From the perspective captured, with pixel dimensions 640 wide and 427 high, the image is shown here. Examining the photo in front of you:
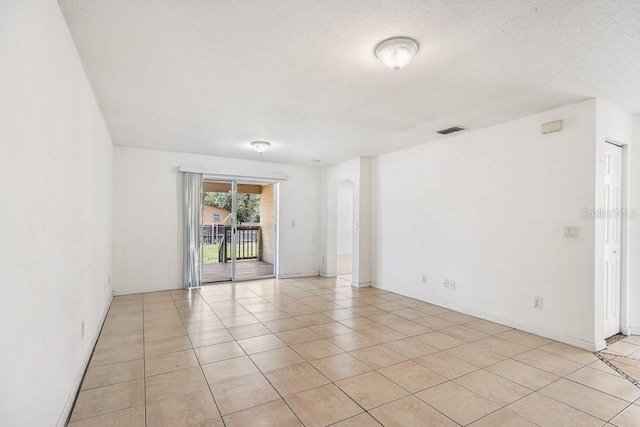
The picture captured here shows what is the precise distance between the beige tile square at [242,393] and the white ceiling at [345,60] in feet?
8.49

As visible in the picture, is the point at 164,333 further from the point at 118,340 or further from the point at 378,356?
the point at 378,356

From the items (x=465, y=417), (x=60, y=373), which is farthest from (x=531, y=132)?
(x=60, y=373)

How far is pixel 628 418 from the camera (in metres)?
2.14

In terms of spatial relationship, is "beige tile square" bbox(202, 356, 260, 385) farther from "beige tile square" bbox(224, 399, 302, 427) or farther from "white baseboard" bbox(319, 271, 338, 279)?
"white baseboard" bbox(319, 271, 338, 279)

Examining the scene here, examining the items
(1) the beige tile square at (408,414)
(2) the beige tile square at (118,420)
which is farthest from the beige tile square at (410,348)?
(2) the beige tile square at (118,420)

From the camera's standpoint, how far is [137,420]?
6.75 ft

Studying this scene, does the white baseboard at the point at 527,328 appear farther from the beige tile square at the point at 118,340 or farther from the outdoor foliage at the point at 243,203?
the outdoor foliage at the point at 243,203

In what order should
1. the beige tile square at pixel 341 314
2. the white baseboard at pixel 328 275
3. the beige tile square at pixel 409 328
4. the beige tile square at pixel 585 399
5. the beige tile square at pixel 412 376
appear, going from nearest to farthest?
the beige tile square at pixel 585 399 → the beige tile square at pixel 412 376 → the beige tile square at pixel 409 328 → the beige tile square at pixel 341 314 → the white baseboard at pixel 328 275

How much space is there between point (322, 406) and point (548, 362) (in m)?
2.24

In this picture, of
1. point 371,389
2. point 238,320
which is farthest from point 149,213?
point 371,389

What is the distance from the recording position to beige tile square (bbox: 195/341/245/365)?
116 inches

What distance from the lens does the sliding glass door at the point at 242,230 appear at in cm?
756

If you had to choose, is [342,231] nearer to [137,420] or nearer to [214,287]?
[214,287]

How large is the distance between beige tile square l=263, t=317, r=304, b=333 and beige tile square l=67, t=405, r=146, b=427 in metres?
1.72
